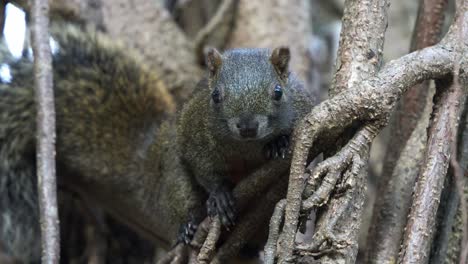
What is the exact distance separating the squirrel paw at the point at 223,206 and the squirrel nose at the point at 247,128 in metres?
0.39

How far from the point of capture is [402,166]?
307 centimetres

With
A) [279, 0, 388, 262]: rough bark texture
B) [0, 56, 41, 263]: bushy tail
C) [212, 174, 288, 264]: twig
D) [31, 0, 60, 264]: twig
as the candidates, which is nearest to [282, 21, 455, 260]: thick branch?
[279, 0, 388, 262]: rough bark texture

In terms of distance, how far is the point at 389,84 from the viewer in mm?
2551

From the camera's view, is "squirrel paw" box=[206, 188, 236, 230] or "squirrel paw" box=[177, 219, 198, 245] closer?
"squirrel paw" box=[206, 188, 236, 230]

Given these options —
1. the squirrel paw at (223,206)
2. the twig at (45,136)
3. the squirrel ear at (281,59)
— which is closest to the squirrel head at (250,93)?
the squirrel ear at (281,59)

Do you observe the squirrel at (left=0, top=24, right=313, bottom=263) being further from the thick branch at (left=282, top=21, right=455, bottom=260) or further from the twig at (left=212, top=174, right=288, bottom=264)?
the thick branch at (left=282, top=21, right=455, bottom=260)

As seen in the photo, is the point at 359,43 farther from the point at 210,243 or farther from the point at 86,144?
the point at 86,144

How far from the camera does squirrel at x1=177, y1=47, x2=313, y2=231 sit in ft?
8.54

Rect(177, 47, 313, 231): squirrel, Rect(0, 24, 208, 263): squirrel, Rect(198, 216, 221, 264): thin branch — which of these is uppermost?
Rect(0, 24, 208, 263): squirrel

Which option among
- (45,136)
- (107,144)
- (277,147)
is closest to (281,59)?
(277,147)

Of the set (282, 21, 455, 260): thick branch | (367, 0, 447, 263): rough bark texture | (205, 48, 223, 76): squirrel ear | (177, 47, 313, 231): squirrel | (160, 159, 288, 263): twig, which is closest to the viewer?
(282, 21, 455, 260): thick branch

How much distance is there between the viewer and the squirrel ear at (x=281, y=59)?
279 centimetres

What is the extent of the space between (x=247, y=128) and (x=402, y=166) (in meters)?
0.82

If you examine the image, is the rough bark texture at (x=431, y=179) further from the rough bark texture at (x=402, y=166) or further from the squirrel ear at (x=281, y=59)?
the squirrel ear at (x=281, y=59)
